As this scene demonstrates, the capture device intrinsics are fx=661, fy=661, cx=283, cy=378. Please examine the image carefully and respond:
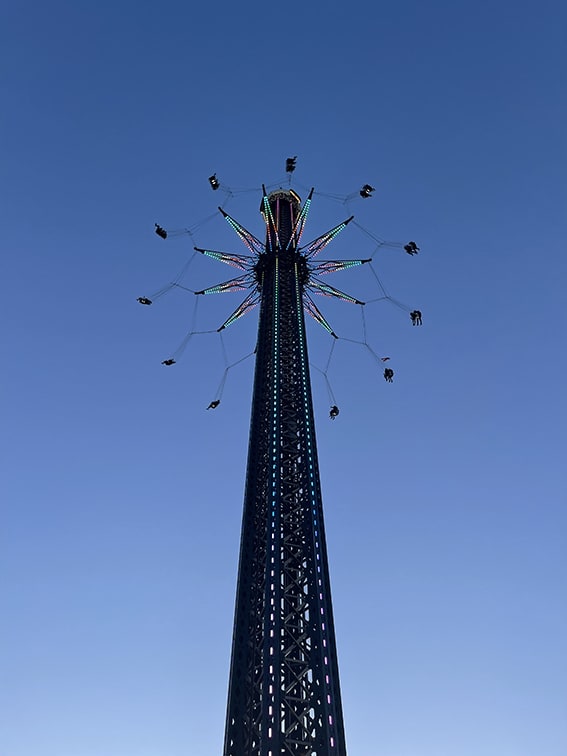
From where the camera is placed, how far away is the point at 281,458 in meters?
29.6

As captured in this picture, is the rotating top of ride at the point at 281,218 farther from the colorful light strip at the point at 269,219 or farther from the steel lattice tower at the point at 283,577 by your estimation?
the steel lattice tower at the point at 283,577

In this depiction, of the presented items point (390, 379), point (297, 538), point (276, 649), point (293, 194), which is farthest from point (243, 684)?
point (293, 194)

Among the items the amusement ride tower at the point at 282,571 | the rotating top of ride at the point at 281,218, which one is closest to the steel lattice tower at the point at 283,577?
the amusement ride tower at the point at 282,571

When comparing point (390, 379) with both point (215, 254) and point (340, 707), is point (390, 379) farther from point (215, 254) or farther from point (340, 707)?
point (340, 707)

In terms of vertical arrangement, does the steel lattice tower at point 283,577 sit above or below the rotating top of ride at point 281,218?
below

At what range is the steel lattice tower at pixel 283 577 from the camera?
2184 centimetres

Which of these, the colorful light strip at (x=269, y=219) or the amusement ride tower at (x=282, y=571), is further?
the colorful light strip at (x=269, y=219)

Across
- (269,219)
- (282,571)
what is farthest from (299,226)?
(282,571)

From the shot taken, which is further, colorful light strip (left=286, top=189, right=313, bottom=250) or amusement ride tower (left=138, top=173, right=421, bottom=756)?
colorful light strip (left=286, top=189, right=313, bottom=250)

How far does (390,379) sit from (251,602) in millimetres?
18677

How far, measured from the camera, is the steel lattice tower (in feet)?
71.7

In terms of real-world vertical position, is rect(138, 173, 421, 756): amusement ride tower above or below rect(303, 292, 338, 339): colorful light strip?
below

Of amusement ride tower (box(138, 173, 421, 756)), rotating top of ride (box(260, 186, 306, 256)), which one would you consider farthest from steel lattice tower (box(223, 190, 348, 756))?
rotating top of ride (box(260, 186, 306, 256))

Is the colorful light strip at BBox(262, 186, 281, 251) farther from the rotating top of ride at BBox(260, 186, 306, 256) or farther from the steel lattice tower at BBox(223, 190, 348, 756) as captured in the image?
the steel lattice tower at BBox(223, 190, 348, 756)
